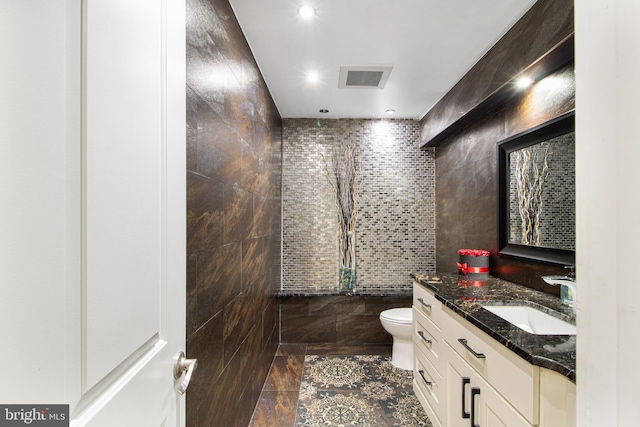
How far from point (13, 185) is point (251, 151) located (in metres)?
1.75

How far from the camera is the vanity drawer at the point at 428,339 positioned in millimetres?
1838

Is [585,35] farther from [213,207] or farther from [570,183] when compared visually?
[570,183]

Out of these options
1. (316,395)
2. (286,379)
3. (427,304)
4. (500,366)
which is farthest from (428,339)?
(286,379)

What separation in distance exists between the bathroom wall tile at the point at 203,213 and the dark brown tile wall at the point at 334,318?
2095 mm

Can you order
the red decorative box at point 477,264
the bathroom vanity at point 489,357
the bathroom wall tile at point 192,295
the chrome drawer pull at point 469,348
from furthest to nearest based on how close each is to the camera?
the red decorative box at point 477,264 → the chrome drawer pull at point 469,348 → the bathroom wall tile at point 192,295 → the bathroom vanity at point 489,357

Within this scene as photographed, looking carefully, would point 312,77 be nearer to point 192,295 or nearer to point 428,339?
point 192,295

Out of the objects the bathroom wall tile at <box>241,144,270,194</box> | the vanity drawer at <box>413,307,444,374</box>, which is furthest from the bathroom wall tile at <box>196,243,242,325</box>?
the vanity drawer at <box>413,307,444,374</box>

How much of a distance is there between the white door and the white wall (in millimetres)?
751

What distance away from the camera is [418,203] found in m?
3.45

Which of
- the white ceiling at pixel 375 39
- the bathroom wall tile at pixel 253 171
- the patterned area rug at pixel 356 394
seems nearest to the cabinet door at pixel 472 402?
the patterned area rug at pixel 356 394

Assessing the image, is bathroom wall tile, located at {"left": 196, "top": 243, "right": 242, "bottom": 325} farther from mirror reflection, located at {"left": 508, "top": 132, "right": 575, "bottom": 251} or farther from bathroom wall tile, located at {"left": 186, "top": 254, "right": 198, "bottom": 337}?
mirror reflection, located at {"left": 508, "top": 132, "right": 575, "bottom": 251}

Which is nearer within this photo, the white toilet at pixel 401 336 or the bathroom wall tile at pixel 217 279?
the bathroom wall tile at pixel 217 279

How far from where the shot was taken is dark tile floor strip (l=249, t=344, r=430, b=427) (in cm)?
206

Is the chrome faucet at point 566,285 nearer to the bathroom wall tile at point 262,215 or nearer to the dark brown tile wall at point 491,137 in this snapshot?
the dark brown tile wall at point 491,137
